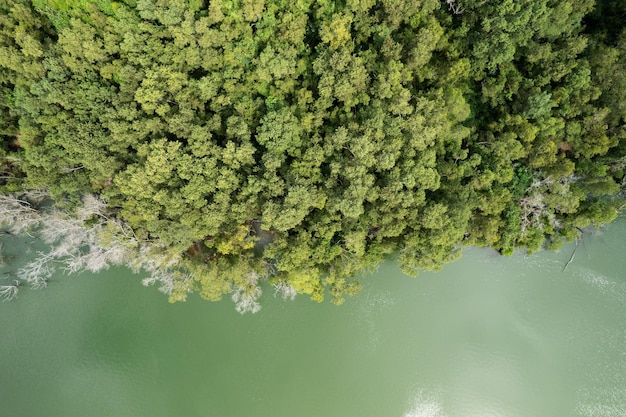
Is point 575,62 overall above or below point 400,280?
above

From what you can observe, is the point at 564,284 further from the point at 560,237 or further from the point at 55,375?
the point at 55,375

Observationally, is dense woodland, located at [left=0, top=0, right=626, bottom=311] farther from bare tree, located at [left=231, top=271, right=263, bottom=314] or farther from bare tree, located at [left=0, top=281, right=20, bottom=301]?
bare tree, located at [left=0, top=281, right=20, bottom=301]

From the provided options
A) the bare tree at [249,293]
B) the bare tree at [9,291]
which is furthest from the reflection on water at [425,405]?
the bare tree at [9,291]

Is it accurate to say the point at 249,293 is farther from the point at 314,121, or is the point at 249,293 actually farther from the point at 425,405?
the point at 425,405

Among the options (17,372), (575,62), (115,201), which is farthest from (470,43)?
(17,372)

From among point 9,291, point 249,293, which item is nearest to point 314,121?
point 249,293

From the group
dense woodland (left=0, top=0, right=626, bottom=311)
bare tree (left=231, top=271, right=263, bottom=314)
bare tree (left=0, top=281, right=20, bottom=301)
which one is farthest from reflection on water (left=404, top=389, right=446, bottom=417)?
bare tree (left=0, top=281, right=20, bottom=301)

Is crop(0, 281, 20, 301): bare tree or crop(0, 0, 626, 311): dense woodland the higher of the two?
crop(0, 0, 626, 311): dense woodland

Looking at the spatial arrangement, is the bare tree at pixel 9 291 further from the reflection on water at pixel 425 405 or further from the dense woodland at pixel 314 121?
the reflection on water at pixel 425 405
